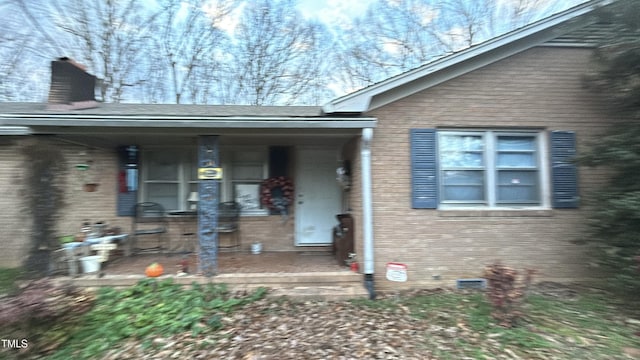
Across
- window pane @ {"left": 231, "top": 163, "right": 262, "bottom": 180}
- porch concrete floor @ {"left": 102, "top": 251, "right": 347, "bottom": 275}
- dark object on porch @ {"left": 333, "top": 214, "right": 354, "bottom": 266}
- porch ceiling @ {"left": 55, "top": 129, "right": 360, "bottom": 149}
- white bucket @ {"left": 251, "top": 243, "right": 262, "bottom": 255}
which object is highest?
porch ceiling @ {"left": 55, "top": 129, "right": 360, "bottom": 149}

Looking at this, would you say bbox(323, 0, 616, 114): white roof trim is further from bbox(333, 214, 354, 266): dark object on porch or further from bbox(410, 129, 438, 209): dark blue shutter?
bbox(333, 214, 354, 266): dark object on porch

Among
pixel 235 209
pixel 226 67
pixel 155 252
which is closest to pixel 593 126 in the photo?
pixel 235 209

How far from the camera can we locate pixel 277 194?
7.23 m

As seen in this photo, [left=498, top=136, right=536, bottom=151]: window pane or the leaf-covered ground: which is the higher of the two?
[left=498, top=136, right=536, bottom=151]: window pane

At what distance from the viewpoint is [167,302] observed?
4500 mm

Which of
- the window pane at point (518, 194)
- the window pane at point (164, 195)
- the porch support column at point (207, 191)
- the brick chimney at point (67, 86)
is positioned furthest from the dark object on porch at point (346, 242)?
the brick chimney at point (67, 86)

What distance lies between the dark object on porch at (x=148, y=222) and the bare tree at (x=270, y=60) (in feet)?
32.5

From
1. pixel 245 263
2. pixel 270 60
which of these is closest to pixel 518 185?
pixel 245 263

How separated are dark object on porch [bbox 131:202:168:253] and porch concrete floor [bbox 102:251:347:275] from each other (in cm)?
33

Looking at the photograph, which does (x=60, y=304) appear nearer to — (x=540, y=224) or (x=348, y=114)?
(x=348, y=114)

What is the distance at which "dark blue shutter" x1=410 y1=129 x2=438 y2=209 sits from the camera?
5.42 m

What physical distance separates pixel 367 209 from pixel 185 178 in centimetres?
421

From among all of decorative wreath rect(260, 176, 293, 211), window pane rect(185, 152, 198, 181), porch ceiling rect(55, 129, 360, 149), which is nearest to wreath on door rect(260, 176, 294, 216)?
decorative wreath rect(260, 176, 293, 211)

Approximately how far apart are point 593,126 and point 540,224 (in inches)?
73.7
